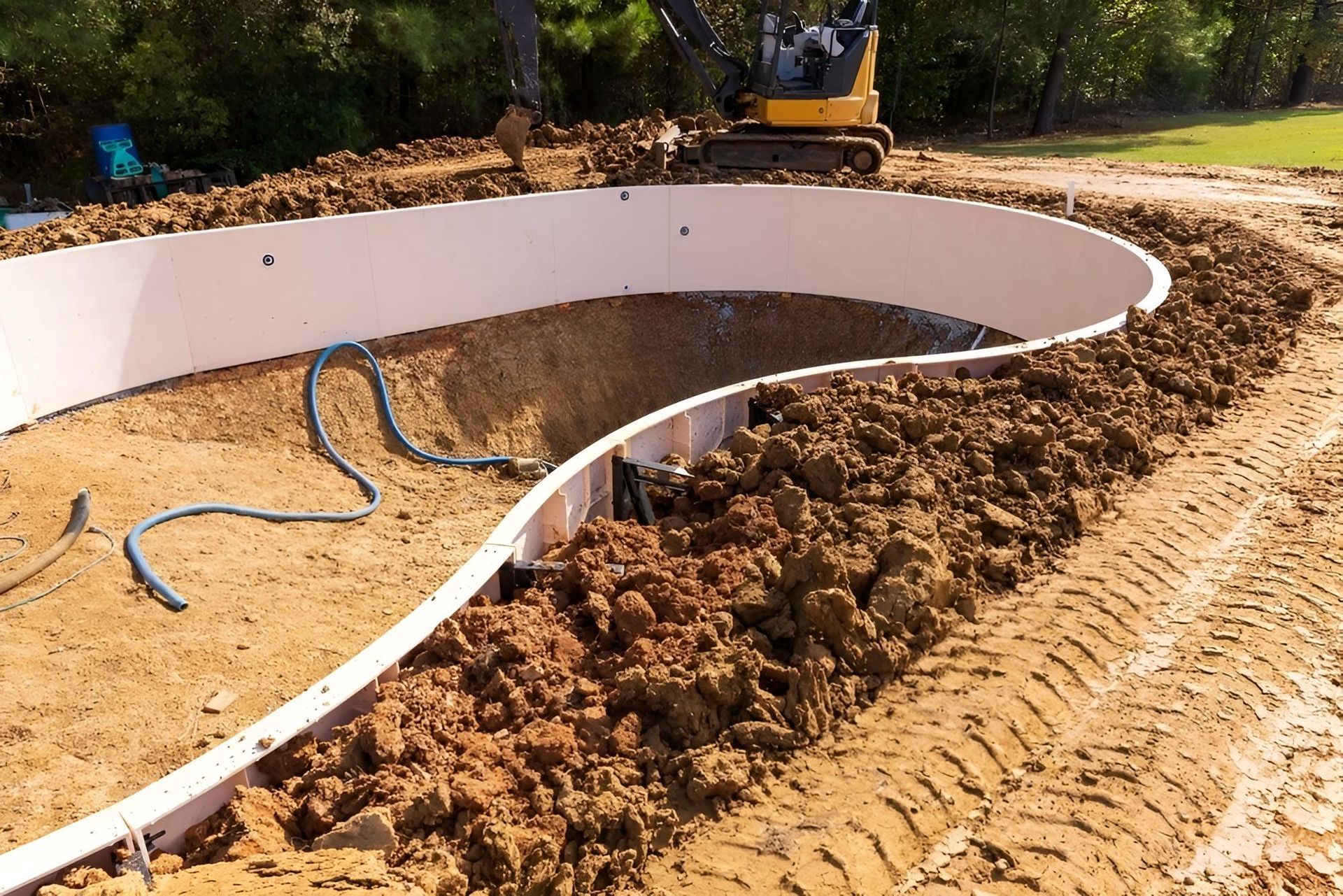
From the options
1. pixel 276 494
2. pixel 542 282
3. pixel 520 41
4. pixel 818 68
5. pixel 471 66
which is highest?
pixel 471 66

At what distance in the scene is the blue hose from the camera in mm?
6789

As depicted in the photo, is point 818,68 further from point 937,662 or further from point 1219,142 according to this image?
point 937,662

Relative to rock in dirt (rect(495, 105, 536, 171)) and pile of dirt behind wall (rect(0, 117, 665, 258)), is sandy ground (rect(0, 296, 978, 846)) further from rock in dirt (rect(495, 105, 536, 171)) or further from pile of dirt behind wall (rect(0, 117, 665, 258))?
rock in dirt (rect(495, 105, 536, 171))

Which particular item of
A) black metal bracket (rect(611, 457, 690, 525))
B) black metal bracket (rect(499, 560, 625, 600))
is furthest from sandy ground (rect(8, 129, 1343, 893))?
black metal bracket (rect(611, 457, 690, 525))

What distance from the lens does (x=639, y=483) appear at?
20.0ft

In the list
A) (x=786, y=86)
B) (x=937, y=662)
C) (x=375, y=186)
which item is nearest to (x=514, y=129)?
(x=375, y=186)

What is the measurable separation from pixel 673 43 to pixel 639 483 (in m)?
11.2

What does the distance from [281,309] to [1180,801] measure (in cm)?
904

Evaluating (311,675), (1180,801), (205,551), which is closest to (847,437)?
(1180,801)

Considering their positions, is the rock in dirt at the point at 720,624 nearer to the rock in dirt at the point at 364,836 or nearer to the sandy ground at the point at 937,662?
the rock in dirt at the point at 364,836

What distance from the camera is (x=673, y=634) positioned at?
4301mm

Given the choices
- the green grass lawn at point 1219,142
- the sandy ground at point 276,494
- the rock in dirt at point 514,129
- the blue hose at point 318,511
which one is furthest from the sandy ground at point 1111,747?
the green grass lawn at point 1219,142

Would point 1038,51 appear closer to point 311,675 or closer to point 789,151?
point 789,151

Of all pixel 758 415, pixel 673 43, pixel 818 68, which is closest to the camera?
pixel 758 415
